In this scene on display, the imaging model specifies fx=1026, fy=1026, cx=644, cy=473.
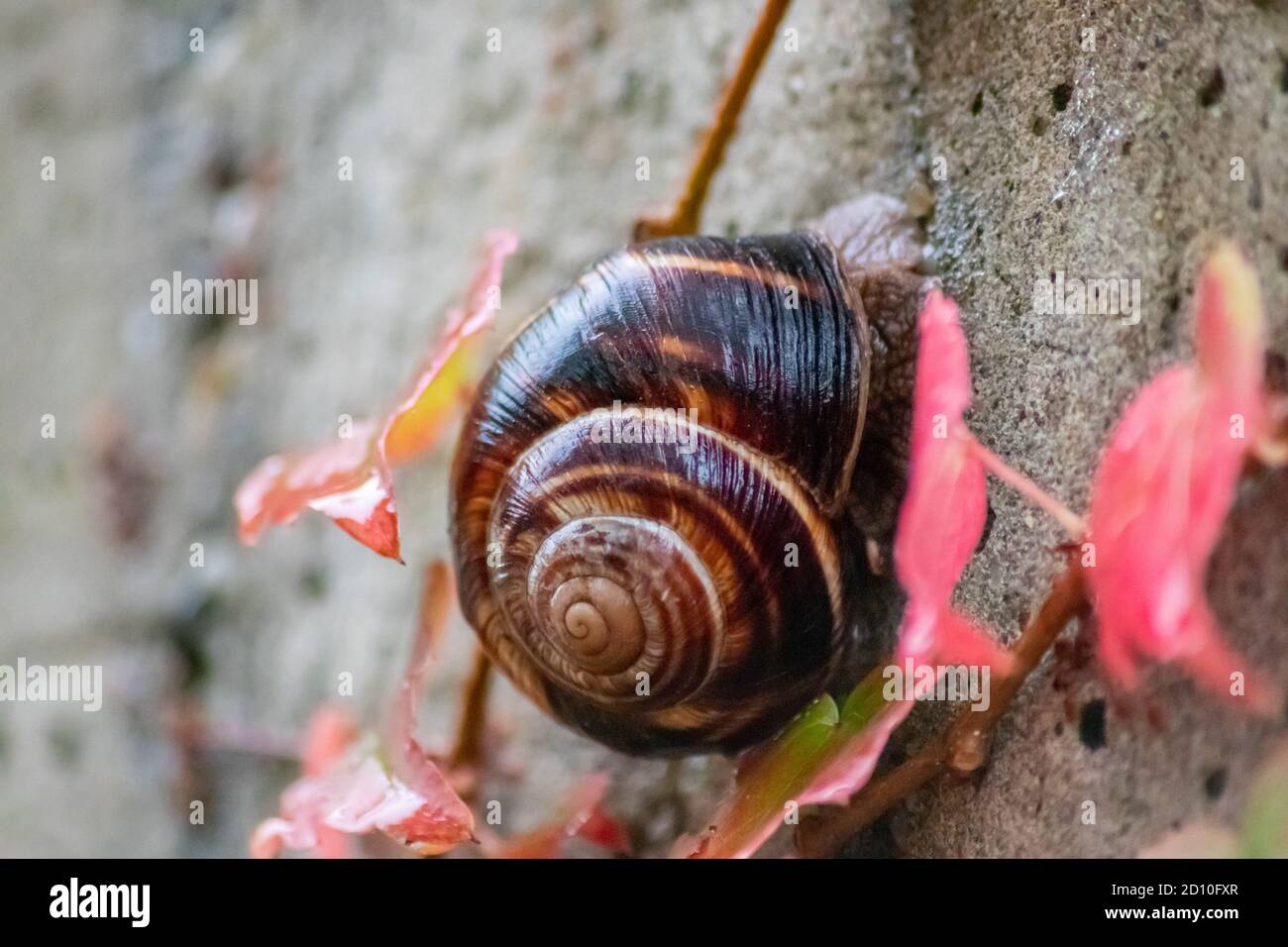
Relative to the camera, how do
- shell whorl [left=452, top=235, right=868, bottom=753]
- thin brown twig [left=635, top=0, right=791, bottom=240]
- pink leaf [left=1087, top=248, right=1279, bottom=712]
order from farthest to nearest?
thin brown twig [left=635, top=0, right=791, bottom=240] → shell whorl [left=452, top=235, right=868, bottom=753] → pink leaf [left=1087, top=248, right=1279, bottom=712]

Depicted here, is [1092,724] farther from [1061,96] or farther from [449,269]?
[449,269]

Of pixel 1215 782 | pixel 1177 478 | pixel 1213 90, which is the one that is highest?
pixel 1213 90

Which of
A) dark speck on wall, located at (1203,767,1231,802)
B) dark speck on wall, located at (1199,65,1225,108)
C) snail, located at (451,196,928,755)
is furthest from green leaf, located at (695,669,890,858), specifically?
dark speck on wall, located at (1199,65,1225,108)

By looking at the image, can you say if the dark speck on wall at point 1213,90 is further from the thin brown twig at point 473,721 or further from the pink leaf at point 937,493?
the thin brown twig at point 473,721

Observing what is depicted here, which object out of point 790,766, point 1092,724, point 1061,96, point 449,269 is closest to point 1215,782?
point 1092,724

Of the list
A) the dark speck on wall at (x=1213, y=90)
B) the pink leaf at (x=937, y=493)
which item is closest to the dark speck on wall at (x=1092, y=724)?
the pink leaf at (x=937, y=493)

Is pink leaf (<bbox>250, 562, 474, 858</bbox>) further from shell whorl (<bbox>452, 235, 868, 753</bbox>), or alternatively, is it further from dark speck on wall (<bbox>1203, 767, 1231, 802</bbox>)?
dark speck on wall (<bbox>1203, 767, 1231, 802</bbox>)
